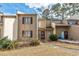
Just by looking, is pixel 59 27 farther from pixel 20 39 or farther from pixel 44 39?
pixel 20 39

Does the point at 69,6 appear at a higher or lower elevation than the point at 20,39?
higher

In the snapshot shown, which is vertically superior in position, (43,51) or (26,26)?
(26,26)

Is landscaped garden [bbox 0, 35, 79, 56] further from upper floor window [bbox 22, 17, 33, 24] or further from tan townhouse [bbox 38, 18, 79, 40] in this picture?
upper floor window [bbox 22, 17, 33, 24]

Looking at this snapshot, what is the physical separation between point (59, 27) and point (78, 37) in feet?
1.15

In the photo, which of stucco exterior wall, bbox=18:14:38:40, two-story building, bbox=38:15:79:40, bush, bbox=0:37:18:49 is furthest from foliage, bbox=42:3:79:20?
bush, bbox=0:37:18:49

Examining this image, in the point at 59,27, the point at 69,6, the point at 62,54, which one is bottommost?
the point at 62,54

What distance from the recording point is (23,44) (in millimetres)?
4703

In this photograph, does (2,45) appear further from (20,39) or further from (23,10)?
(23,10)

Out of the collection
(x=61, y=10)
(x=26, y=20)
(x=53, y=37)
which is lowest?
(x=53, y=37)

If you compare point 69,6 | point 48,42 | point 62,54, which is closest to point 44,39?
point 48,42

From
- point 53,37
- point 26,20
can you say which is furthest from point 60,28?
point 26,20

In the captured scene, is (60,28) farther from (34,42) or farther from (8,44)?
(8,44)

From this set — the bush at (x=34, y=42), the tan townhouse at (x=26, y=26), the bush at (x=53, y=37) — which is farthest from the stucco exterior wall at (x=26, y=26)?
the bush at (x=53, y=37)

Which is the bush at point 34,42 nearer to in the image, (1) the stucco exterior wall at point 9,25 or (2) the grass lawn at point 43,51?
(2) the grass lawn at point 43,51
